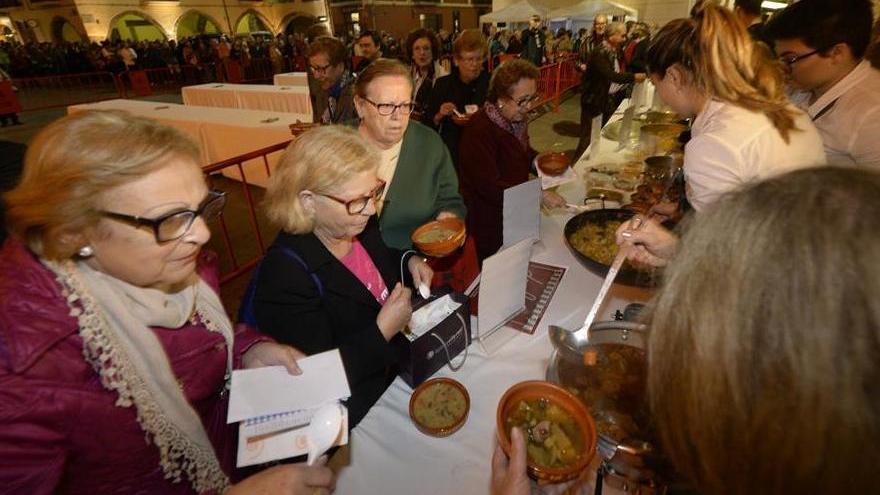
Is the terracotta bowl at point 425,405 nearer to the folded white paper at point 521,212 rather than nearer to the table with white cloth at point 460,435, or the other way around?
the table with white cloth at point 460,435

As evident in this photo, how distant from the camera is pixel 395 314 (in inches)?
55.9

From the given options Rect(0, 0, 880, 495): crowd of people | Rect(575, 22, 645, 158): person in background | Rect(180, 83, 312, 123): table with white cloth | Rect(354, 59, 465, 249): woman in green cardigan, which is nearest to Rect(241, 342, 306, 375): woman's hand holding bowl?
Rect(0, 0, 880, 495): crowd of people

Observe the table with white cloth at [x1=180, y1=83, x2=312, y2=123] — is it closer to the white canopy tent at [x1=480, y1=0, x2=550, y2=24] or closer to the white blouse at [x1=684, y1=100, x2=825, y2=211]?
the white blouse at [x1=684, y1=100, x2=825, y2=211]

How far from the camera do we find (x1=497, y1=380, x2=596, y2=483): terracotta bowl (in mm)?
851

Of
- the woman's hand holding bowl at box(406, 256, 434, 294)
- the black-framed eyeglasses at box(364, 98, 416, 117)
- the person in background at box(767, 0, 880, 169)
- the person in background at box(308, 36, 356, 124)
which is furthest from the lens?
the person in background at box(308, 36, 356, 124)

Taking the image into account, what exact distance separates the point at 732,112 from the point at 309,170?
1708mm

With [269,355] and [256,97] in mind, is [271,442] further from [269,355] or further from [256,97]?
[256,97]

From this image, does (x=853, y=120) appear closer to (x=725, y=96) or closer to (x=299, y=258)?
(x=725, y=96)

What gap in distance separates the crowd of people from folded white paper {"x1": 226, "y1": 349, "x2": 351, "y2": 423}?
0.05 metres

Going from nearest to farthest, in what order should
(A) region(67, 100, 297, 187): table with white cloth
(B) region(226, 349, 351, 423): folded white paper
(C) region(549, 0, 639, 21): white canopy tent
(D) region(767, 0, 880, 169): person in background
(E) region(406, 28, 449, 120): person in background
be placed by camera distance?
(B) region(226, 349, 351, 423): folded white paper
(D) region(767, 0, 880, 169): person in background
(E) region(406, 28, 449, 120): person in background
(A) region(67, 100, 297, 187): table with white cloth
(C) region(549, 0, 639, 21): white canopy tent

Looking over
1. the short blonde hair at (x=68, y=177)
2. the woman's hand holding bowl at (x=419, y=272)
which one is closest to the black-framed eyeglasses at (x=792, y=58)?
the woman's hand holding bowl at (x=419, y=272)

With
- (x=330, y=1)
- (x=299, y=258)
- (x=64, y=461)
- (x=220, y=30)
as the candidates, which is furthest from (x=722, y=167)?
(x=330, y=1)

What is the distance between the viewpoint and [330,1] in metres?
36.4

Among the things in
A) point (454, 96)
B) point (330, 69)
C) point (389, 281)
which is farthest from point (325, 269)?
point (454, 96)
